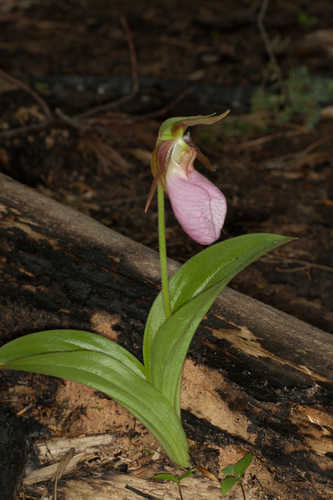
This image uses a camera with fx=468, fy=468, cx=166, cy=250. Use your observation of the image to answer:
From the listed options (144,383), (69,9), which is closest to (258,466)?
(144,383)

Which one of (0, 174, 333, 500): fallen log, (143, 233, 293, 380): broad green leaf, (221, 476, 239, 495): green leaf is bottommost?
(221, 476, 239, 495): green leaf


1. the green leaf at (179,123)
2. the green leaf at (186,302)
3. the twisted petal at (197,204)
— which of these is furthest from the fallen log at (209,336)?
the green leaf at (179,123)

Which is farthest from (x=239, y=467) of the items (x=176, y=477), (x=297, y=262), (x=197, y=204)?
(x=297, y=262)

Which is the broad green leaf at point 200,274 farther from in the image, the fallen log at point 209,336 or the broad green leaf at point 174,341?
the fallen log at point 209,336

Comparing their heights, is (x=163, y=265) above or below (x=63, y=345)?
above

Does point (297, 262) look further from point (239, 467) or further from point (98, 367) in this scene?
point (98, 367)

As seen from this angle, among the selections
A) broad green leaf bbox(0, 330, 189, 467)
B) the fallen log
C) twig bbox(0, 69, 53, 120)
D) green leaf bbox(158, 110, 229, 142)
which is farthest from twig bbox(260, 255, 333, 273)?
twig bbox(0, 69, 53, 120)

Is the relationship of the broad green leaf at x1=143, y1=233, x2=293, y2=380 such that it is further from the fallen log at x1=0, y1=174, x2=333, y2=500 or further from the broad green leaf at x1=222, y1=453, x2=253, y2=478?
the broad green leaf at x1=222, y1=453, x2=253, y2=478
